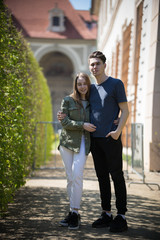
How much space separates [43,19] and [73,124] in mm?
29996

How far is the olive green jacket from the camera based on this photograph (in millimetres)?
3162

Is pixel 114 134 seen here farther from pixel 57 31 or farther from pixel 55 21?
pixel 55 21

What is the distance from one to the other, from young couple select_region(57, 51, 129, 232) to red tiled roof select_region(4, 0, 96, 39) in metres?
26.2

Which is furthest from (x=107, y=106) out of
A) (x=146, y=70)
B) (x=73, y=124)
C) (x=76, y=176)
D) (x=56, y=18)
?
(x=56, y=18)

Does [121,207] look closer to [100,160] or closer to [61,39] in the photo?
[100,160]

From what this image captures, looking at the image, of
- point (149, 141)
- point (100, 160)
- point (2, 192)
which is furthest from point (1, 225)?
point (149, 141)

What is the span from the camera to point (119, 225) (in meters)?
2.99

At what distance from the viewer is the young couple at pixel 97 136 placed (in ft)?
10.1

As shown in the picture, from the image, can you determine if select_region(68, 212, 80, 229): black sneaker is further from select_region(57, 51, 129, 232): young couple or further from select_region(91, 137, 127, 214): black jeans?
select_region(91, 137, 127, 214): black jeans

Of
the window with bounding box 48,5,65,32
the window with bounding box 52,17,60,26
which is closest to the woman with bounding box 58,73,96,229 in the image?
the window with bounding box 48,5,65,32

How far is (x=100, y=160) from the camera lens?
10.6 feet

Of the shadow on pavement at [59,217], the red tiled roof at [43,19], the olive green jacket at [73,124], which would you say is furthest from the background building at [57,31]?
the olive green jacket at [73,124]

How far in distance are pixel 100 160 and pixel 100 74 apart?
3.14 feet

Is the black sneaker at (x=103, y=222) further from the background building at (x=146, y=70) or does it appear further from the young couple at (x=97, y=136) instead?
the background building at (x=146, y=70)
